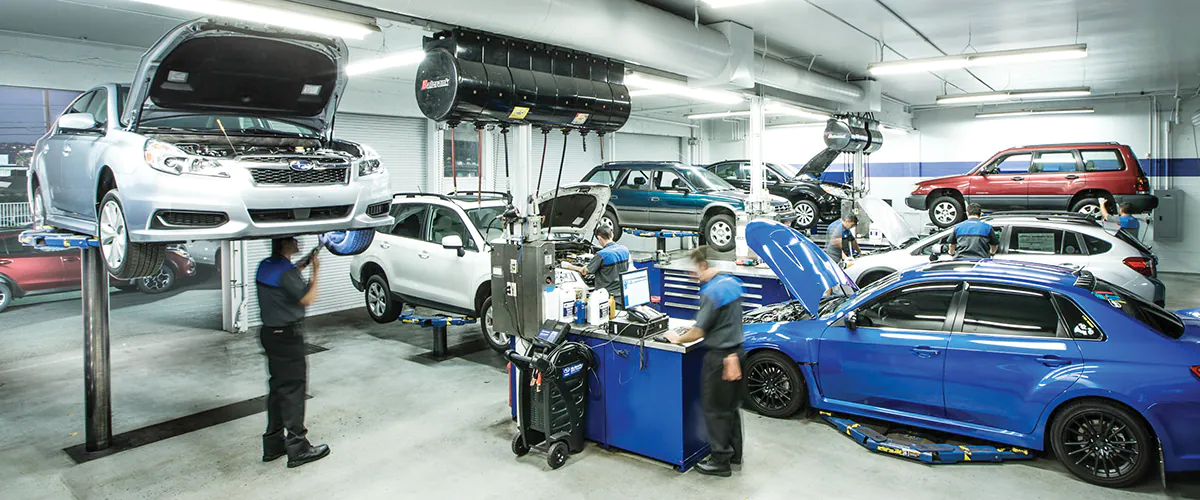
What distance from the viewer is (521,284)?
18.4 ft

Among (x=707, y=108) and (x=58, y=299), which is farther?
(x=707, y=108)

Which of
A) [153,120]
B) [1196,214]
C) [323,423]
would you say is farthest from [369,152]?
[1196,214]

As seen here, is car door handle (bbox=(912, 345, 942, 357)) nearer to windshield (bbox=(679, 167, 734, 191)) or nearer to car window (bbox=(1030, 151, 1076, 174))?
windshield (bbox=(679, 167, 734, 191))

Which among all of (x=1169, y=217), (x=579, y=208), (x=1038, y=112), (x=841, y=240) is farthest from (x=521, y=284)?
(x=1169, y=217)

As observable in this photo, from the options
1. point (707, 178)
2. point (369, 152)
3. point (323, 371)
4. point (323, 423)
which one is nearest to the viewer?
point (369, 152)

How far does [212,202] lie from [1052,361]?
17.7ft

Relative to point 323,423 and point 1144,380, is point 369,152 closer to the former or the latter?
point 323,423

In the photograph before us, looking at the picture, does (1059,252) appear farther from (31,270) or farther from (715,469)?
(31,270)

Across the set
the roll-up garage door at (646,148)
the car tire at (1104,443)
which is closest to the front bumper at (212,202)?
the car tire at (1104,443)

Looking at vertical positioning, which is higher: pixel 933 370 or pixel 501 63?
pixel 501 63

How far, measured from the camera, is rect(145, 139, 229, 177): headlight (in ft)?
14.3

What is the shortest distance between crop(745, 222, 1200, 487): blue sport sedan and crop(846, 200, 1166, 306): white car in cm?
275

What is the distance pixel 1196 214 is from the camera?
1497cm

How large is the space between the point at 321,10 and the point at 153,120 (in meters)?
1.41
